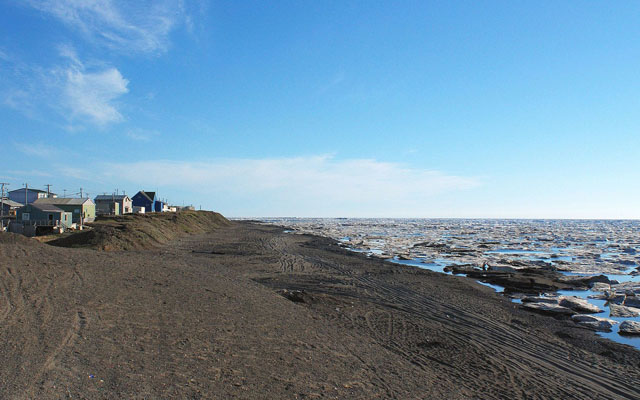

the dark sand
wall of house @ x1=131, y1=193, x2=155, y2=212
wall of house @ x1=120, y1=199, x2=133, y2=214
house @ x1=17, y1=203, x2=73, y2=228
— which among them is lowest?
the dark sand

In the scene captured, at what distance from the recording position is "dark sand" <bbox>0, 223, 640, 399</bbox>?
8.00 metres

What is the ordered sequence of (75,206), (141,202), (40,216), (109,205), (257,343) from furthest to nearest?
(141,202) → (109,205) → (75,206) → (40,216) → (257,343)

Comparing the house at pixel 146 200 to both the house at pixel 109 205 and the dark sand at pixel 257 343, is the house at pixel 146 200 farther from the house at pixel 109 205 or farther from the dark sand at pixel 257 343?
the dark sand at pixel 257 343

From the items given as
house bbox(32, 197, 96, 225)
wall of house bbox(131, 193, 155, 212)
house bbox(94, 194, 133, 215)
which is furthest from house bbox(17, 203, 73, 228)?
wall of house bbox(131, 193, 155, 212)

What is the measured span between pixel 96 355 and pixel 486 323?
13295 mm

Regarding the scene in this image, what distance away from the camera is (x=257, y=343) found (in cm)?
1048

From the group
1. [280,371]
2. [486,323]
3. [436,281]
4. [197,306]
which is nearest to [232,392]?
[280,371]

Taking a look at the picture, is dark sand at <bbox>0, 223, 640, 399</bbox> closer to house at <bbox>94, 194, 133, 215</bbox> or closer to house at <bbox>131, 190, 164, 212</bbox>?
house at <bbox>94, 194, 133, 215</bbox>

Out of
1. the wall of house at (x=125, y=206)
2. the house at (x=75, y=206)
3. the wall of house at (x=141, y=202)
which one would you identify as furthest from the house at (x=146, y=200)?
the house at (x=75, y=206)

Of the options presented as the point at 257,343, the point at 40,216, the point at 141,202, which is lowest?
the point at 257,343

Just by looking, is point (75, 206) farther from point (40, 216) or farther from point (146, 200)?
point (146, 200)

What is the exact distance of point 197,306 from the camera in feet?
43.4

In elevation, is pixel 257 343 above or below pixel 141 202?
below

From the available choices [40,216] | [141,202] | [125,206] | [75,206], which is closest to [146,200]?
[141,202]
